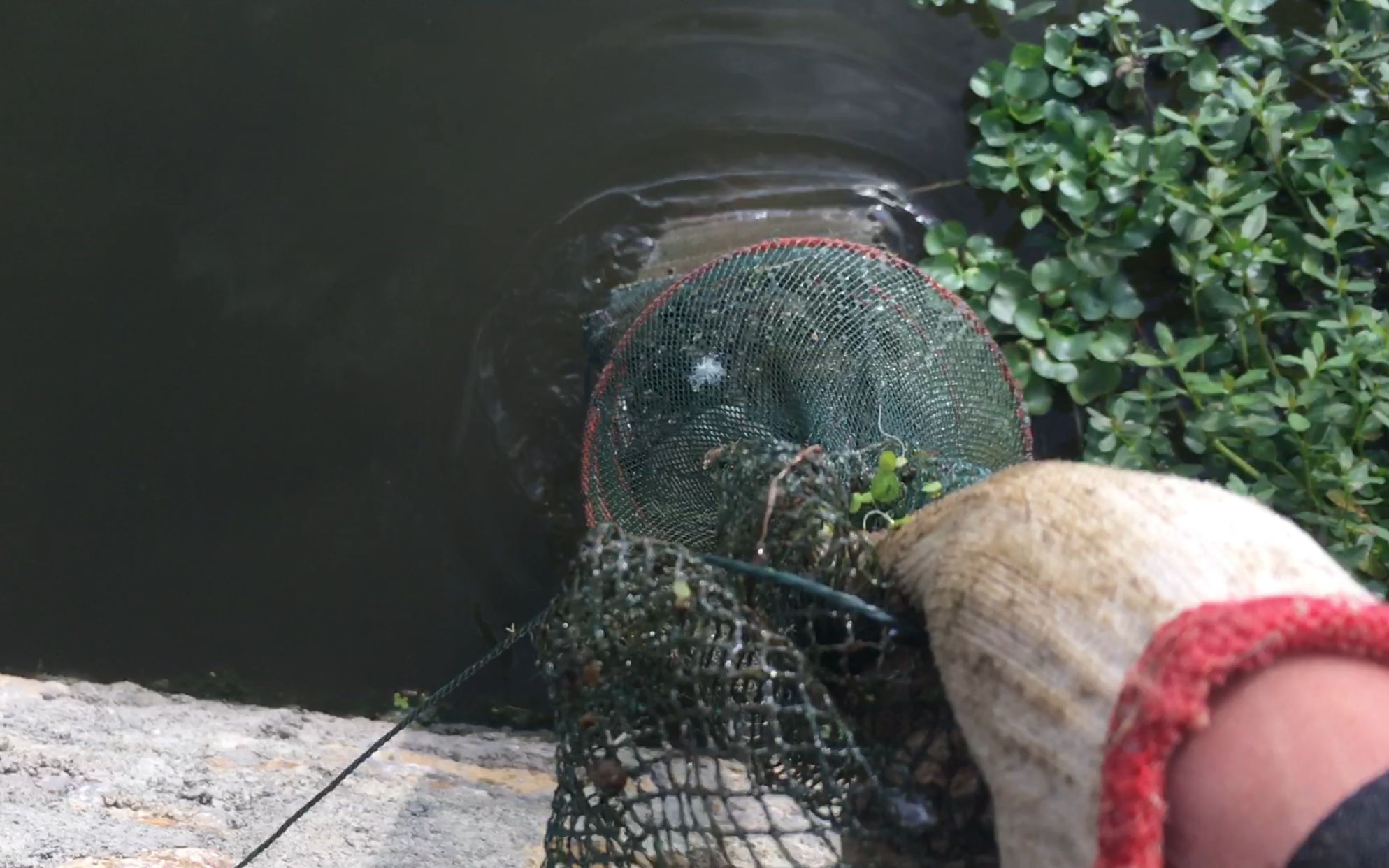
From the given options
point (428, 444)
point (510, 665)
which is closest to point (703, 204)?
point (428, 444)

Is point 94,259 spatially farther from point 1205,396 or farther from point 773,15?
point 1205,396

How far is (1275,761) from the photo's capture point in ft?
1.80

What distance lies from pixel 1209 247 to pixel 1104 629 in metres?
2.05

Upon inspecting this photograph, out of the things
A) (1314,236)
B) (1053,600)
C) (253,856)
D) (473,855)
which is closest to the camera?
(1053,600)

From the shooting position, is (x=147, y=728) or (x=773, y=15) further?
(x=773, y=15)

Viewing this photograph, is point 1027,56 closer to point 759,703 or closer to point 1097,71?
point 1097,71

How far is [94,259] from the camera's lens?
102 inches

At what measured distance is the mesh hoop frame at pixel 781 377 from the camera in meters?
1.86

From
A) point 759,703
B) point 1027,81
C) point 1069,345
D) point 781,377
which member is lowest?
point 759,703

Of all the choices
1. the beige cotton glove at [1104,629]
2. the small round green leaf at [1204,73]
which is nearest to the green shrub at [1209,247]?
the small round green leaf at [1204,73]

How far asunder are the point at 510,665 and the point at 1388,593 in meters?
2.13

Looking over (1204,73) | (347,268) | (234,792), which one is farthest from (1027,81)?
(234,792)

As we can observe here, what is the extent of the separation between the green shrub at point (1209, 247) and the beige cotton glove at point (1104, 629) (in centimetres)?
169

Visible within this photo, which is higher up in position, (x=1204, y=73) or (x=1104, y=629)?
(x=1204, y=73)
